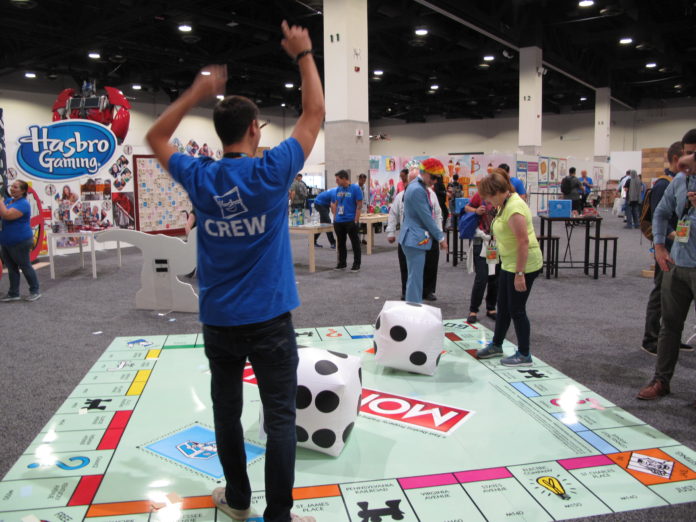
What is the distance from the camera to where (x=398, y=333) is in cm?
366

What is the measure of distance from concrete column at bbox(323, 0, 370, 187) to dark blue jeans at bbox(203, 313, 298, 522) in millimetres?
8488

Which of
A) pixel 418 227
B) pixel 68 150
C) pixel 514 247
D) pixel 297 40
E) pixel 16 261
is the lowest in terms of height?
pixel 16 261

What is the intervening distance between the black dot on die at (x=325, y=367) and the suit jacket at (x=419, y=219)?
216 centimetres

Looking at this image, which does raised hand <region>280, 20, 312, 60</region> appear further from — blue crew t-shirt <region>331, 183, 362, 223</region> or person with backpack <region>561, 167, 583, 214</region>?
person with backpack <region>561, 167, 583, 214</region>

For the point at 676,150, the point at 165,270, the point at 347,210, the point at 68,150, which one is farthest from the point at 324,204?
the point at 676,150

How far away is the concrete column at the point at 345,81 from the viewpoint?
31.7 feet

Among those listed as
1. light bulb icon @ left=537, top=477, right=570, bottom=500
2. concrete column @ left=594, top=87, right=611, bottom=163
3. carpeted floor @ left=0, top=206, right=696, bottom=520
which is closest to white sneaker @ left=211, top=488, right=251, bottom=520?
carpeted floor @ left=0, top=206, right=696, bottom=520

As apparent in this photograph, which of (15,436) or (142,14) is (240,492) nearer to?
(15,436)

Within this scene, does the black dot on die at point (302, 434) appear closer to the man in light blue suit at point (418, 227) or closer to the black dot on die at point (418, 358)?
the black dot on die at point (418, 358)

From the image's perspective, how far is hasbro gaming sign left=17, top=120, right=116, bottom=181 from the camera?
24.0 feet

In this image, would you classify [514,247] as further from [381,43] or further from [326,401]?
[381,43]

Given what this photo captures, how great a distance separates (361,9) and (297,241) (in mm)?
5285

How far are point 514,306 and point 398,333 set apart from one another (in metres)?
0.82

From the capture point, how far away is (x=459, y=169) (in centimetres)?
1586
